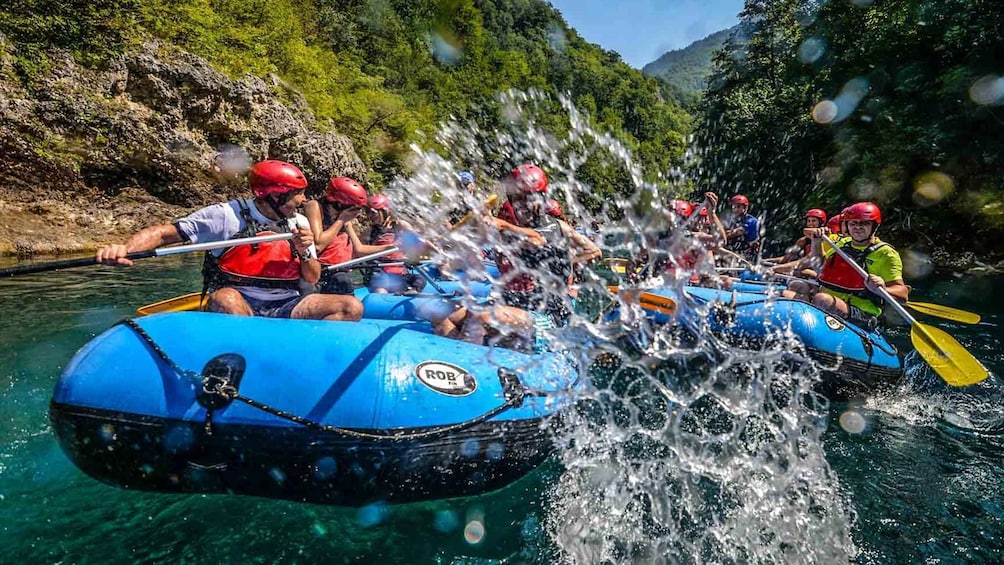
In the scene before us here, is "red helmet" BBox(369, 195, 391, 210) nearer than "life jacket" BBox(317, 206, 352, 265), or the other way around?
"life jacket" BBox(317, 206, 352, 265)

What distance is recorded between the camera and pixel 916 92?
17.1m

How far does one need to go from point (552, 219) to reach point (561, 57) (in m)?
86.5

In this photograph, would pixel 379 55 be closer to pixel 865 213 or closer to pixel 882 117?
pixel 882 117

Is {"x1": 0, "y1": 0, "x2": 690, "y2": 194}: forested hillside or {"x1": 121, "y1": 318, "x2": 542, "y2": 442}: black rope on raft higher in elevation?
{"x1": 0, "y1": 0, "x2": 690, "y2": 194}: forested hillside

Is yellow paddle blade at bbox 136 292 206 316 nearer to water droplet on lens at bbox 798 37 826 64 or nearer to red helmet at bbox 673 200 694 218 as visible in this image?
red helmet at bbox 673 200 694 218

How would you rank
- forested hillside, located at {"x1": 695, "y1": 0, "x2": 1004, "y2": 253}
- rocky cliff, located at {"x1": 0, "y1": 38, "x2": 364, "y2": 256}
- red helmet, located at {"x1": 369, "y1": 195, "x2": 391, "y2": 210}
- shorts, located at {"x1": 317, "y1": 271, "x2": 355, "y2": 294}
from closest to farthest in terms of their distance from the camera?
shorts, located at {"x1": 317, "y1": 271, "x2": 355, "y2": 294}, red helmet, located at {"x1": 369, "y1": 195, "x2": 391, "y2": 210}, rocky cliff, located at {"x1": 0, "y1": 38, "x2": 364, "y2": 256}, forested hillside, located at {"x1": 695, "y1": 0, "x2": 1004, "y2": 253}

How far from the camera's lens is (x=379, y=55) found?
40.3 meters

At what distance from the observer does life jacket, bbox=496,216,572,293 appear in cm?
442

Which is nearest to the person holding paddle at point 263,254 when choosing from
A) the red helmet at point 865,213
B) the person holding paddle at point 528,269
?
the person holding paddle at point 528,269

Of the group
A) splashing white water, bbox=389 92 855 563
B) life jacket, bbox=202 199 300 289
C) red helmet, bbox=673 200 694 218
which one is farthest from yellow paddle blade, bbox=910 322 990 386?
life jacket, bbox=202 199 300 289

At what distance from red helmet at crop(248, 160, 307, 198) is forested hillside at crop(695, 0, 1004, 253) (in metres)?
17.6

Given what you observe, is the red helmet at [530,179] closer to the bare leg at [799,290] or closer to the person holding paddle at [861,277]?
the person holding paddle at [861,277]

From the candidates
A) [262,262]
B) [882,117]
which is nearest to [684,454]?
[262,262]

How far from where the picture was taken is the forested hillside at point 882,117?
15141 mm
